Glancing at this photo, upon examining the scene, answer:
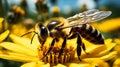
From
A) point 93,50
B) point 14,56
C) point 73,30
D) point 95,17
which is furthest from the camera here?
point 93,50

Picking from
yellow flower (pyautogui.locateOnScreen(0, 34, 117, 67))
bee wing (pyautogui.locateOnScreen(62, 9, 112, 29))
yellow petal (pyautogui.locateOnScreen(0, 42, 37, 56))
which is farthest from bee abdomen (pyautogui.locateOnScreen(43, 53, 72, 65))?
bee wing (pyautogui.locateOnScreen(62, 9, 112, 29))

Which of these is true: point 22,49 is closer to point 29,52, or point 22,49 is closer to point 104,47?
point 29,52

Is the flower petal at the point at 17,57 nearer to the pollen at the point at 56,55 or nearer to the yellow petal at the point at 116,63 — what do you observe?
the pollen at the point at 56,55

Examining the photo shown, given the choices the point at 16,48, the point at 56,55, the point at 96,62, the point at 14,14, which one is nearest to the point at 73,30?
the point at 56,55

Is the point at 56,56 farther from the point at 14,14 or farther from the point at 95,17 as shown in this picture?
the point at 14,14

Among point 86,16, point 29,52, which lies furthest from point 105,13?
point 29,52

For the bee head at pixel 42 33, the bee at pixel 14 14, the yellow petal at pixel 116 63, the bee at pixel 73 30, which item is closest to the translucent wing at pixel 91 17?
the bee at pixel 73 30
